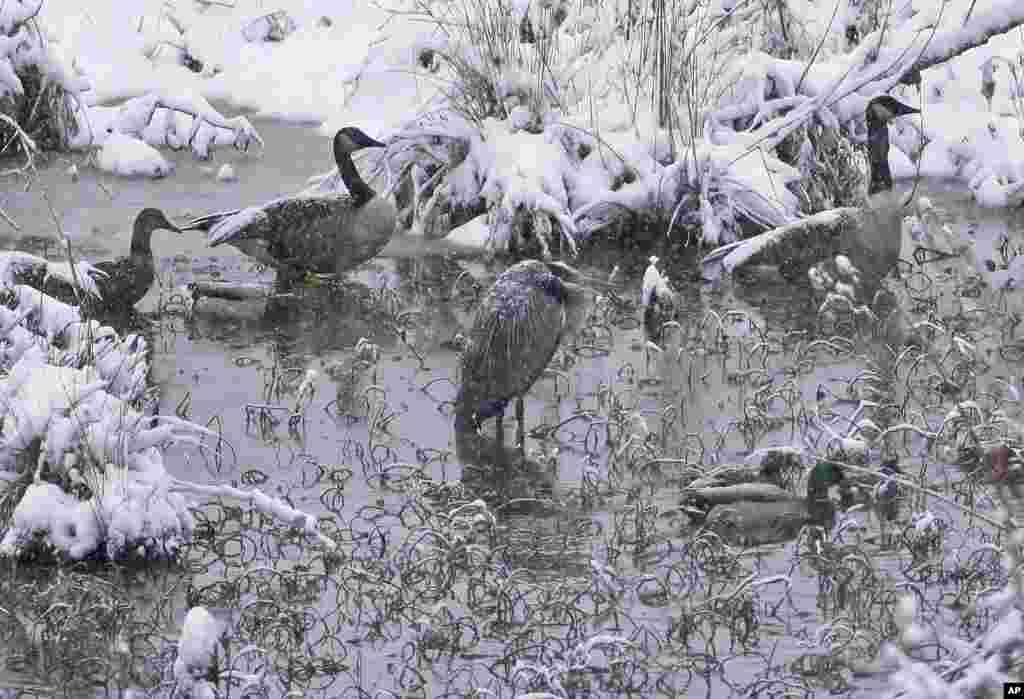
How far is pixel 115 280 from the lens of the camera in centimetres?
1073

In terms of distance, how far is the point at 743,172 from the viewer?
40.2 ft

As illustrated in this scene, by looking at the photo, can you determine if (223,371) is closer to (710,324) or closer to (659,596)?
(710,324)

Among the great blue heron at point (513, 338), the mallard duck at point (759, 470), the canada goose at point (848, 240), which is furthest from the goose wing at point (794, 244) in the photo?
the mallard duck at point (759, 470)

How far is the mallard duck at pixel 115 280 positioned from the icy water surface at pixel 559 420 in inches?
11.6

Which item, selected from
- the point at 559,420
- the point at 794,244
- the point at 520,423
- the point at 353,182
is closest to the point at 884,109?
the point at 794,244

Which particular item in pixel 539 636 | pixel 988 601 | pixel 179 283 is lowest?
pixel 179 283

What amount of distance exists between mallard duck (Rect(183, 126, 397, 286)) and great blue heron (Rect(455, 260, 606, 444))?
2.66 m

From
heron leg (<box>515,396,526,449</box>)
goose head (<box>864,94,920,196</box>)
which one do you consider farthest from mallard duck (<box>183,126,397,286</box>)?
goose head (<box>864,94,920,196</box>)

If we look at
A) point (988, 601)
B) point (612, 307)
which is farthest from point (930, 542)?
point (612, 307)

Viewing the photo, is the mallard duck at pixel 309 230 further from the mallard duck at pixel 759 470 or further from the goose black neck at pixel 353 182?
the mallard duck at pixel 759 470

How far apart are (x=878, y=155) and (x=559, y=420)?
3.38 metres

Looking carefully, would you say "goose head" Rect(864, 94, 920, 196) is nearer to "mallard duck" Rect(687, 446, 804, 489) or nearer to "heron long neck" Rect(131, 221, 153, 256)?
"mallard duck" Rect(687, 446, 804, 489)

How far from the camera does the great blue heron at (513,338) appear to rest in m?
8.76

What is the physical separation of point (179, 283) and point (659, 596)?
5.60 meters
